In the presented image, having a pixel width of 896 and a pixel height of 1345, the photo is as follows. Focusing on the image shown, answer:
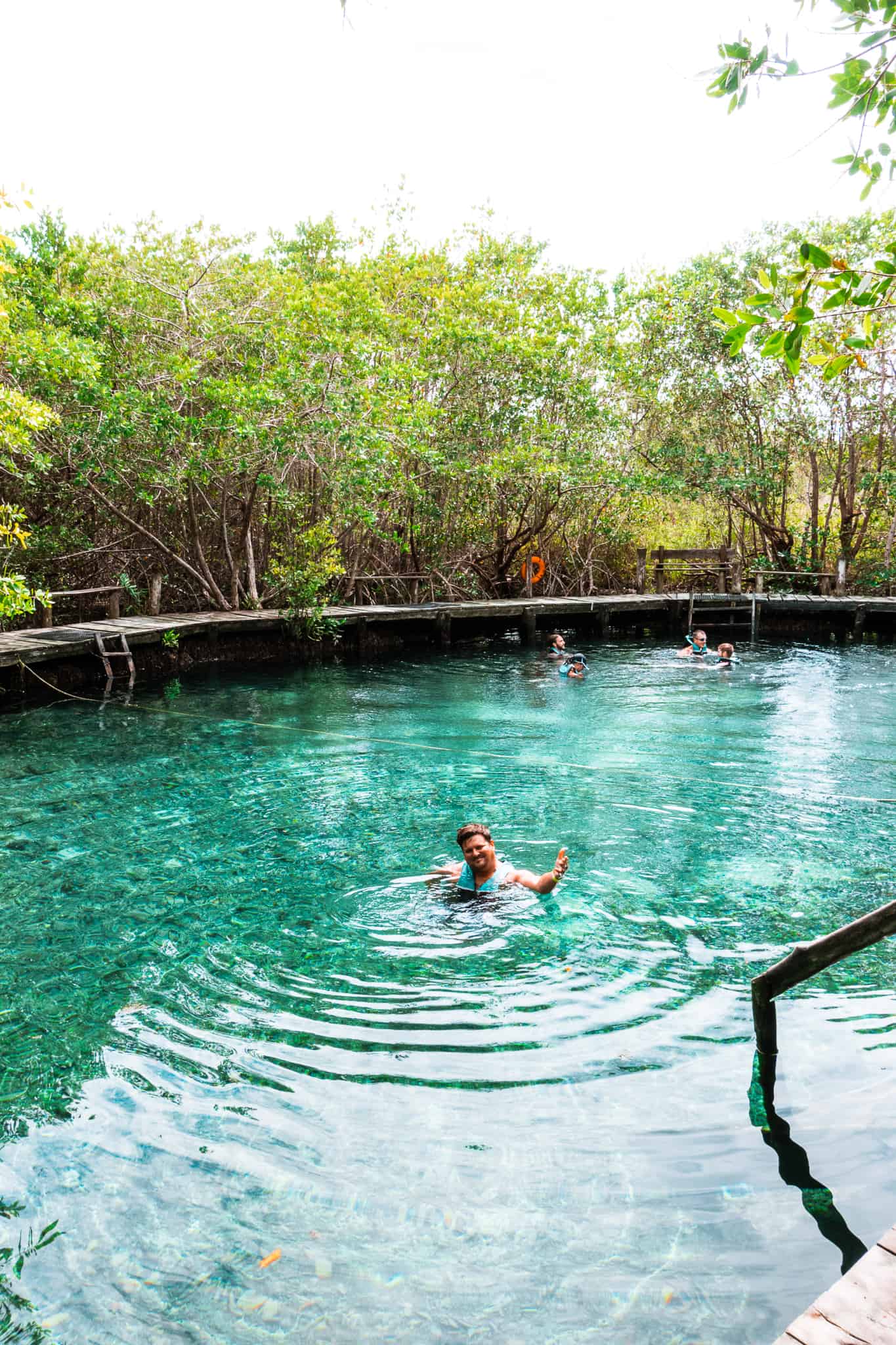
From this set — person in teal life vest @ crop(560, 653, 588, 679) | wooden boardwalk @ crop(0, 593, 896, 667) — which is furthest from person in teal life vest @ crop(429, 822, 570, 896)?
person in teal life vest @ crop(560, 653, 588, 679)

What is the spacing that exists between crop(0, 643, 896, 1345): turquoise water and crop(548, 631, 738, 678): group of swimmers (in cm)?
659

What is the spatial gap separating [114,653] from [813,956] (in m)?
12.6

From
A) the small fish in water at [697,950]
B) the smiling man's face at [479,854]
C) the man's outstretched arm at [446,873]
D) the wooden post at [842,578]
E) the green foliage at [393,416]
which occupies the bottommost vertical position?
the small fish in water at [697,950]

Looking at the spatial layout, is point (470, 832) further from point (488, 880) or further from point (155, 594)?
point (155, 594)

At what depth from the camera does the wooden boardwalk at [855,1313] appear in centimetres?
206

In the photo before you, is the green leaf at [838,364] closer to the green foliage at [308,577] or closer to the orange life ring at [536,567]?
the green foliage at [308,577]

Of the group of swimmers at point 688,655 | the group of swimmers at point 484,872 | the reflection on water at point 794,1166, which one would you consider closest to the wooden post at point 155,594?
the group of swimmers at point 688,655

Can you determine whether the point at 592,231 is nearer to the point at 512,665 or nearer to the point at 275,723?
the point at 512,665

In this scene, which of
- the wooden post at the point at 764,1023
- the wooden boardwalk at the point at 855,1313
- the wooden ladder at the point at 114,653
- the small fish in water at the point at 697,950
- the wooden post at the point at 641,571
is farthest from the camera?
the wooden post at the point at 641,571

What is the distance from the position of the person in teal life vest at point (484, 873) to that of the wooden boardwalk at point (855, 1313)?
3655mm

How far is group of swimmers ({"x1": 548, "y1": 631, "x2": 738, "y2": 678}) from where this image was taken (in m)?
15.9

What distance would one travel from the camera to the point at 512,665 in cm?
1697

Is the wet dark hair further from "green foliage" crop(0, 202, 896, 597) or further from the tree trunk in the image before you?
the tree trunk

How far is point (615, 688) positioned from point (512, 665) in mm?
2770
